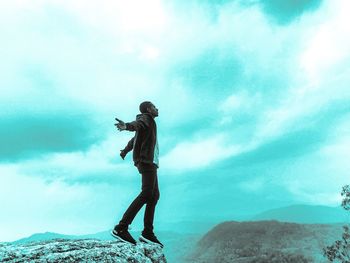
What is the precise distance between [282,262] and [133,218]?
45.6 meters

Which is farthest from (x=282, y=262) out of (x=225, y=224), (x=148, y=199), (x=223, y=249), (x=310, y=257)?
(x=148, y=199)

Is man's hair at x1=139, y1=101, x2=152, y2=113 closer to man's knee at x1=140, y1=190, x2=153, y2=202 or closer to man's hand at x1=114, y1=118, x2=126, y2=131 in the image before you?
man's hand at x1=114, y1=118, x2=126, y2=131

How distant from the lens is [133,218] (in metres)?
8.35

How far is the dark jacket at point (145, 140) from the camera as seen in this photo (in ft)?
27.2

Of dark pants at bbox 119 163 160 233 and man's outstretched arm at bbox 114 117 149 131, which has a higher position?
man's outstretched arm at bbox 114 117 149 131

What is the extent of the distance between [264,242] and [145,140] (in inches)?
2072

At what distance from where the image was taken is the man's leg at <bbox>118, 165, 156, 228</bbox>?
8.27 m

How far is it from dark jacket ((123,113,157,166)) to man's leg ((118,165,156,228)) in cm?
18

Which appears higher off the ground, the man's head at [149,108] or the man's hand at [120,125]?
the man's head at [149,108]

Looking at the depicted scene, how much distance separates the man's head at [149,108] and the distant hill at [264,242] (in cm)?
4530

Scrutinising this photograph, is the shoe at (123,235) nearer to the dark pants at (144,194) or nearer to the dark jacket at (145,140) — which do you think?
the dark pants at (144,194)

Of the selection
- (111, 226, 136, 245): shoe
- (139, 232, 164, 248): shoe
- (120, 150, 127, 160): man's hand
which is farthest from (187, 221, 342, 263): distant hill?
(111, 226, 136, 245): shoe

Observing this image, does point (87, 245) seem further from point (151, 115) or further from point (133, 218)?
point (151, 115)

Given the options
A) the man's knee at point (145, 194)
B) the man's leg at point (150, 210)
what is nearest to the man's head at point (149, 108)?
the man's leg at point (150, 210)
